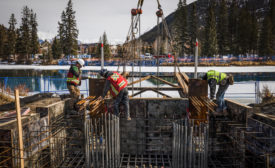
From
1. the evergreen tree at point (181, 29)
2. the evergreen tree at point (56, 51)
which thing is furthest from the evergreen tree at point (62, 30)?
the evergreen tree at point (181, 29)

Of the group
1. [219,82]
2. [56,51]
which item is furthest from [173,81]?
[56,51]

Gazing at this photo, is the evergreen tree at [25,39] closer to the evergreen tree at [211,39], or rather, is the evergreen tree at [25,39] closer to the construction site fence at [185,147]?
the evergreen tree at [211,39]

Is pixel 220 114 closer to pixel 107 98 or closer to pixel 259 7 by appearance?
pixel 107 98

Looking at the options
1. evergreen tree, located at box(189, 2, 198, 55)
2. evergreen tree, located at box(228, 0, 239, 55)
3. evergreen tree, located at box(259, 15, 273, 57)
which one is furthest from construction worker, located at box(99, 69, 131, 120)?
evergreen tree, located at box(228, 0, 239, 55)

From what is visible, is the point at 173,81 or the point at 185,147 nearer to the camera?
the point at 185,147

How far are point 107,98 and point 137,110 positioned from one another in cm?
110

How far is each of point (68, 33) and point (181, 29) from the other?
1018 inches

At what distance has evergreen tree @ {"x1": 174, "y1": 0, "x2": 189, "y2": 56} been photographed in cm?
4203

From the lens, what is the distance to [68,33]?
140 feet

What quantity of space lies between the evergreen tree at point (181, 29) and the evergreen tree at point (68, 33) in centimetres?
2356

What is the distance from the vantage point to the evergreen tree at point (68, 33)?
138ft

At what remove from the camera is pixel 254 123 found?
15.8 feet

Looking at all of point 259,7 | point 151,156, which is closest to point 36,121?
point 151,156

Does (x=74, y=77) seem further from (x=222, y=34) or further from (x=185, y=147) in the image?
(x=222, y=34)
